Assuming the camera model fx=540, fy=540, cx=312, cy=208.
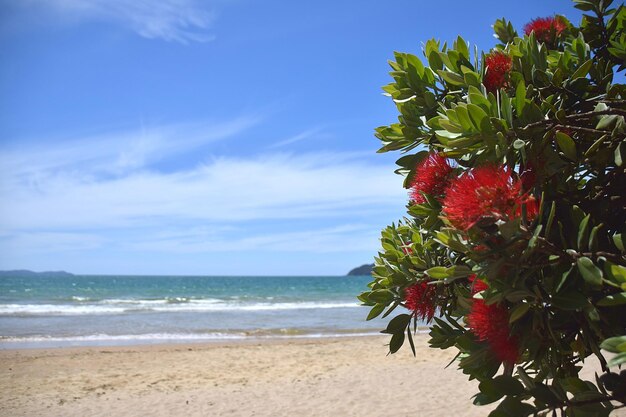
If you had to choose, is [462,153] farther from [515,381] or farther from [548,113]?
[515,381]

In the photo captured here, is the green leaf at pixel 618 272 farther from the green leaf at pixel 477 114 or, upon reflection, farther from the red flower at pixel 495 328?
the green leaf at pixel 477 114

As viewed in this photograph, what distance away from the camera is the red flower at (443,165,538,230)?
1.15m

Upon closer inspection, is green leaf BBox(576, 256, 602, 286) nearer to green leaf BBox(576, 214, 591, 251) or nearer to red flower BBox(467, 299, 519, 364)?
green leaf BBox(576, 214, 591, 251)

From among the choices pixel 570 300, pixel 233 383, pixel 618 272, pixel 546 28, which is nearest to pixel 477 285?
pixel 570 300

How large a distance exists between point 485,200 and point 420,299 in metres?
0.62

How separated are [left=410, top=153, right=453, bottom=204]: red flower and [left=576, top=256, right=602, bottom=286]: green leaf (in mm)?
459

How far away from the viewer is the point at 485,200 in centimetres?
115

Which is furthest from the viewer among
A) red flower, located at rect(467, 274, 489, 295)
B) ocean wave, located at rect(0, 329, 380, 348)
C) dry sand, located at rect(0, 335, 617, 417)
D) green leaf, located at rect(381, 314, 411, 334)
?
ocean wave, located at rect(0, 329, 380, 348)

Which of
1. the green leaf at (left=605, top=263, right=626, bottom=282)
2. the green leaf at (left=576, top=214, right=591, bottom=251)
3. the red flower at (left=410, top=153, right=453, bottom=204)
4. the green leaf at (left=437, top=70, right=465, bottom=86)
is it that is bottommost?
the green leaf at (left=605, top=263, right=626, bottom=282)

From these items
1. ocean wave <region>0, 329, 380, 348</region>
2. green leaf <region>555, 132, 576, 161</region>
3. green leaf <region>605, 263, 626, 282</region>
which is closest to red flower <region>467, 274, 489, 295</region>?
green leaf <region>605, 263, 626, 282</region>

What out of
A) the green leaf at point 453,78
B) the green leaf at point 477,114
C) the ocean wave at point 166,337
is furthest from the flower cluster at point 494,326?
the ocean wave at point 166,337

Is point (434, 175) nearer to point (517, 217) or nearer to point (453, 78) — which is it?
point (453, 78)

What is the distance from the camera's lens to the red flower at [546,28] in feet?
6.97

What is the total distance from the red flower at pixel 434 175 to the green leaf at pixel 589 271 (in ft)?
1.51
